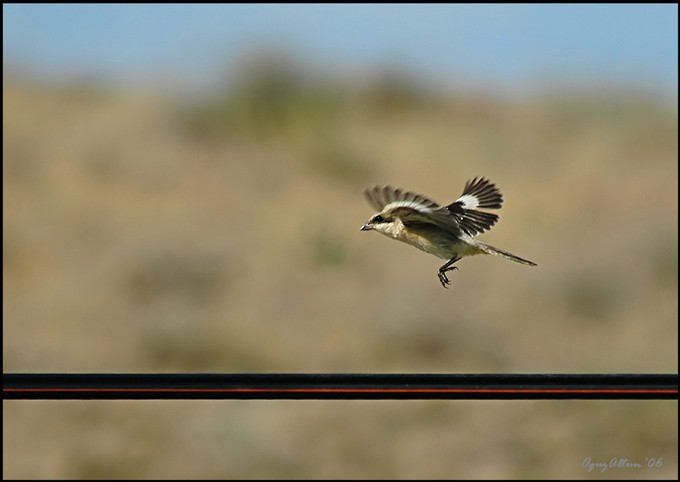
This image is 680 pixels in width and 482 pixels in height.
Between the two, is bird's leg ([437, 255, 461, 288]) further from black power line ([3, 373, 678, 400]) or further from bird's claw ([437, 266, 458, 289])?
black power line ([3, 373, 678, 400])

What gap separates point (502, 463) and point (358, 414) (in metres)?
2.27

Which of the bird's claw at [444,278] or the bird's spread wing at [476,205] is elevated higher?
the bird's spread wing at [476,205]

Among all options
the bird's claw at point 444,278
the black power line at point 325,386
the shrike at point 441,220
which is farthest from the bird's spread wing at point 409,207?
the black power line at point 325,386

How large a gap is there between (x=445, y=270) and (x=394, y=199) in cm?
21

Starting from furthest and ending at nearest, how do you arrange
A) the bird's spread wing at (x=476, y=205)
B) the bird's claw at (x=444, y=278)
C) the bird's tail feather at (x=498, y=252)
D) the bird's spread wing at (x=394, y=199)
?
the bird's spread wing at (x=476, y=205) < the bird's tail feather at (x=498, y=252) < the bird's spread wing at (x=394, y=199) < the bird's claw at (x=444, y=278)

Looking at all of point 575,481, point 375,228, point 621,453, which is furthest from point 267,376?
point 575,481

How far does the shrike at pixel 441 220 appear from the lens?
104 inches

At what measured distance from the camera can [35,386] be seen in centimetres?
285

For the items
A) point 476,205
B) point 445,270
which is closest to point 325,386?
point 445,270

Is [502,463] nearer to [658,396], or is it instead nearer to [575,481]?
[575,481]

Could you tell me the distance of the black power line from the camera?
282 cm

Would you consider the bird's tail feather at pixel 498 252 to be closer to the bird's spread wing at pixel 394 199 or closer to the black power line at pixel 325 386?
the bird's spread wing at pixel 394 199

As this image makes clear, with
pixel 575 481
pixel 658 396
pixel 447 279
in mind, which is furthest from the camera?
pixel 575 481

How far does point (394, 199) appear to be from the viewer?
2637 mm
